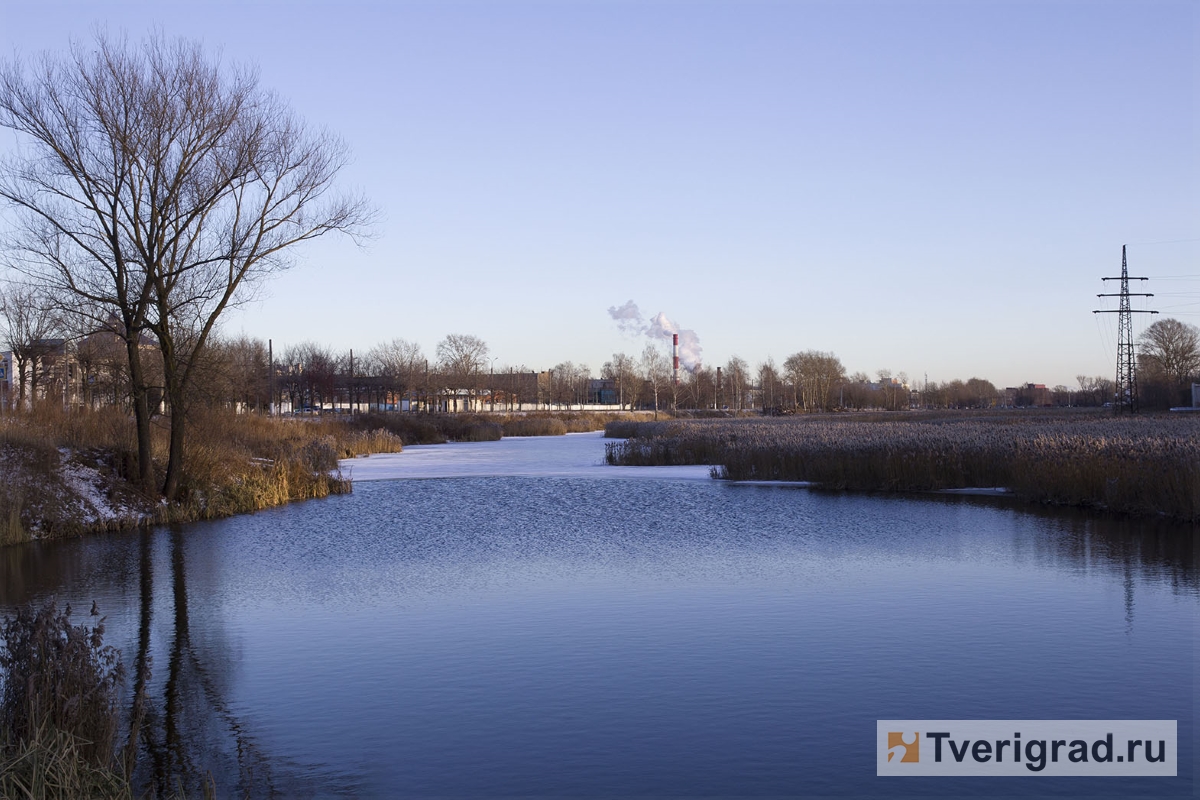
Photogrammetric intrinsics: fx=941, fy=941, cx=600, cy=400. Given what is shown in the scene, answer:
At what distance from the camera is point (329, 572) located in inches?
482

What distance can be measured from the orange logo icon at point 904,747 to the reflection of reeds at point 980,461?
471 inches

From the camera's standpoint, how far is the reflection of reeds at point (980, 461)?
16.5 meters

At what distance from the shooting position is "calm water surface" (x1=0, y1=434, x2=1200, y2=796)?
5.62 metres

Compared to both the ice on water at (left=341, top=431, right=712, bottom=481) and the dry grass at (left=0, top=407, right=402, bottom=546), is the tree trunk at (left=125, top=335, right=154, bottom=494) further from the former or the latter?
the ice on water at (left=341, top=431, right=712, bottom=481)

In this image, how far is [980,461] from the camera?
21734 mm

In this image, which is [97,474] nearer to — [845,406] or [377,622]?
[377,622]

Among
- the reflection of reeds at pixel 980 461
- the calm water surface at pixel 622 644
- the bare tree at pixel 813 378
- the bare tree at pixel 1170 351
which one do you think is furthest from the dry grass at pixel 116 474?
the bare tree at pixel 813 378

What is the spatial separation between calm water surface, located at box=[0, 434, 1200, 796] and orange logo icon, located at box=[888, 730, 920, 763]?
143 millimetres

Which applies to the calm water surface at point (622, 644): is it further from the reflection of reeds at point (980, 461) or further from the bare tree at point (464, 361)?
the bare tree at point (464, 361)

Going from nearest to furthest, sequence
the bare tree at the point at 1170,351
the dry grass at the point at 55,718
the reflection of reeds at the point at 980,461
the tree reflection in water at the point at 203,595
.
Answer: the dry grass at the point at 55,718 < the tree reflection in water at the point at 203,595 < the reflection of reeds at the point at 980,461 < the bare tree at the point at 1170,351

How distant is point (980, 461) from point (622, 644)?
15.9 meters

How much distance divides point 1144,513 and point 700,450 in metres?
15.9

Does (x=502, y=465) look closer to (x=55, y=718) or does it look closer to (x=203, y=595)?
(x=203, y=595)

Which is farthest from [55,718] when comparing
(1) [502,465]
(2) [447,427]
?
(2) [447,427]
